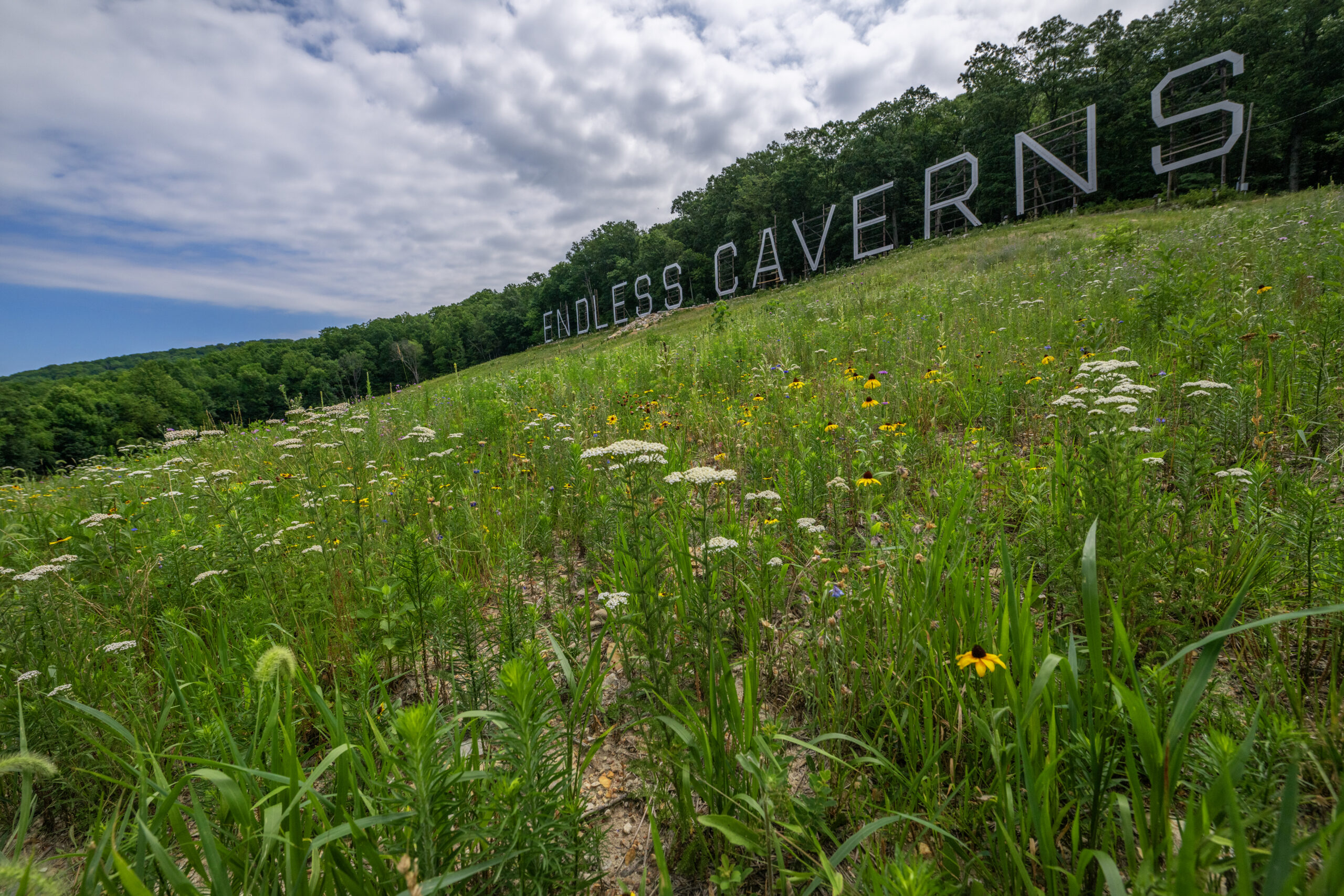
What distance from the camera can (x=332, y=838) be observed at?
971mm

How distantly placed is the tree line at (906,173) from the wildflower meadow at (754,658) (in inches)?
757

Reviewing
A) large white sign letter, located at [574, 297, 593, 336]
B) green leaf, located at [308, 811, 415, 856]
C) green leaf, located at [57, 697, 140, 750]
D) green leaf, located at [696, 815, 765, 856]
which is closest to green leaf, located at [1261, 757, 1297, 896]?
green leaf, located at [696, 815, 765, 856]

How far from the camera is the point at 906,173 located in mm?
43719

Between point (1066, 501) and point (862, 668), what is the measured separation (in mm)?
1028

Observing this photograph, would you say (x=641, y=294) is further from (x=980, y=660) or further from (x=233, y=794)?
(x=233, y=794)

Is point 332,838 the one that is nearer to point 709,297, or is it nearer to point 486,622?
point 486,622

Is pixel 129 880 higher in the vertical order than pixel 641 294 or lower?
lower

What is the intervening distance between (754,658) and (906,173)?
53.3m

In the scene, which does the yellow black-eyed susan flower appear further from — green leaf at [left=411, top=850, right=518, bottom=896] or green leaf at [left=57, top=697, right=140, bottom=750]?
green leaf at [left=57, top=697, right=140, bottom=750]

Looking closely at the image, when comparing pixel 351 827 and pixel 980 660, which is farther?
pixel 980 660

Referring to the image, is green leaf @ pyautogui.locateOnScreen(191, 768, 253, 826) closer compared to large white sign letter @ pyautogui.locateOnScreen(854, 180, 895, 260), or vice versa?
green leaf @ pyautogui.locateOnScreen(191, 768, 253, 826)

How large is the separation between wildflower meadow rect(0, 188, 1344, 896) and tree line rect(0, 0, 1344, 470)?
1923cm

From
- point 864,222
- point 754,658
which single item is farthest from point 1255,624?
point 864,222

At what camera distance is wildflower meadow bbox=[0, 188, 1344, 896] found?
102 centimetres
